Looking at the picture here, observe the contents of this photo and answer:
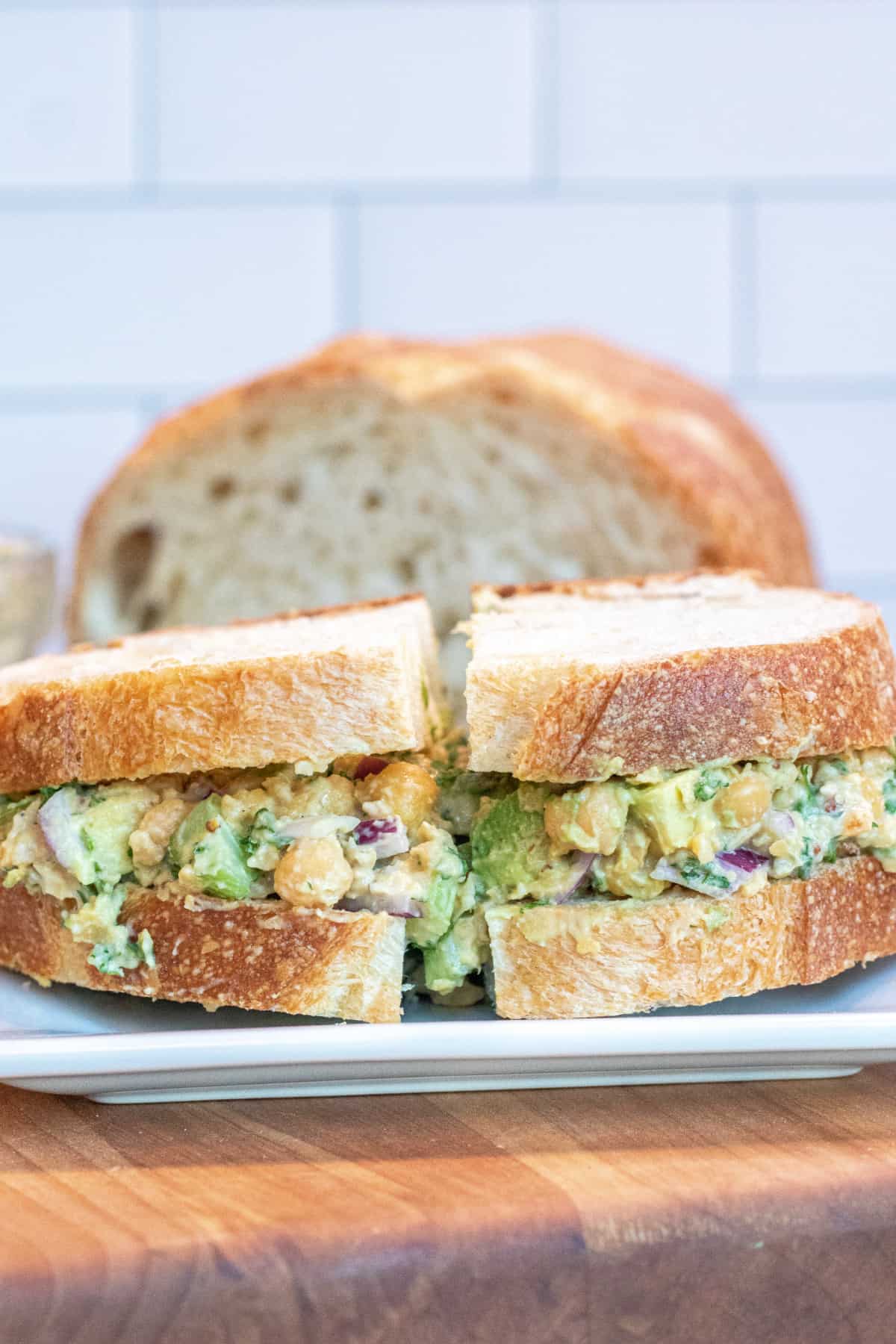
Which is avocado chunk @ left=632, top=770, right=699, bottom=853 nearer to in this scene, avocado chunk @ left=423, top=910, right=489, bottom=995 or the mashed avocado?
the mashed avocado

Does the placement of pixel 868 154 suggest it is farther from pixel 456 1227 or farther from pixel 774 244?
pixel 456 1227

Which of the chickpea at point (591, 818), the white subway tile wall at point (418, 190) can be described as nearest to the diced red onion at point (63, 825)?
the chickpea at point (591, 818)

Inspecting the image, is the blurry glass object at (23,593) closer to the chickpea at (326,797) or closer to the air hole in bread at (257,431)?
the air hole in bread at (257,431)

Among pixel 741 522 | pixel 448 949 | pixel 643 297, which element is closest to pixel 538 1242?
pixel 448 949

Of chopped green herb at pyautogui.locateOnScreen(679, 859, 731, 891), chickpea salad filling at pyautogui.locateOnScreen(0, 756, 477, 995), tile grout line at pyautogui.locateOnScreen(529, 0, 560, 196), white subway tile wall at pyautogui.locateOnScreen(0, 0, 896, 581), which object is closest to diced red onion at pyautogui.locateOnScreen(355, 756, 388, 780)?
chickpea salad filling at pyautogui.locateOnScreen(0, 756, 477, 995)

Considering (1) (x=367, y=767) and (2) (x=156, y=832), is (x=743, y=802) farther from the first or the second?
(2) (x=156, y=832)

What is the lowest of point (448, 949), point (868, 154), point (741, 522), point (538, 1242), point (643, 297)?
point (538, 1242)
